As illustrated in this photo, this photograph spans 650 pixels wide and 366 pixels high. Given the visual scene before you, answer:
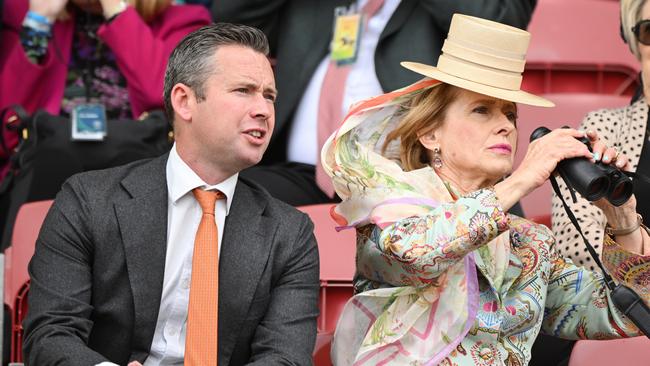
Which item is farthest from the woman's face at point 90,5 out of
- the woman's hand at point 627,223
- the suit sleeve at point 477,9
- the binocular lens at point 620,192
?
the binocular lens at point 620,192

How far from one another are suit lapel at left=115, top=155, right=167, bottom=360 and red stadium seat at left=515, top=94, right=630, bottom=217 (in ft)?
5.83

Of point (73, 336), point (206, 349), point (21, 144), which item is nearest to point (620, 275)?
point (206, 349)

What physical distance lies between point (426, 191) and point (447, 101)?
253 mm

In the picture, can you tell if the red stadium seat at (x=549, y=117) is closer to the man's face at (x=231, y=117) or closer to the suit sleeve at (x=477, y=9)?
the suit sleeve at (x=477, y=9)

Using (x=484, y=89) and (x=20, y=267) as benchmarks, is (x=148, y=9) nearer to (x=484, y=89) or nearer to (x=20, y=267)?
(x=20, y=267)

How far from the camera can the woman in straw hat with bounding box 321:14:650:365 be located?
2752 millimetres

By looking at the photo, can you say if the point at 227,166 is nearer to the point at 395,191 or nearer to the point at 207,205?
the point at 207,205

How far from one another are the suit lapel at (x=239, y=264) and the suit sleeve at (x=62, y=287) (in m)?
0.29

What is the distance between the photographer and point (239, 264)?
289 cm

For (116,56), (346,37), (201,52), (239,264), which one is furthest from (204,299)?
(116,56)

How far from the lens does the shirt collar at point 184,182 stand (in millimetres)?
2924

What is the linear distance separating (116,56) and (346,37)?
0.81 metres

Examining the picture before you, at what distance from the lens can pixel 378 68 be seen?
4.22m

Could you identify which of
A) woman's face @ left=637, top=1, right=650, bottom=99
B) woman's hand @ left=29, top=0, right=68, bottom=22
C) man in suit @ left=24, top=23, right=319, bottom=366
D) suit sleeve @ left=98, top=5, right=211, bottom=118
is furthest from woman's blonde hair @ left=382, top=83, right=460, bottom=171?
woman's hand @ left=29, top=0, right=68, bottom=22
